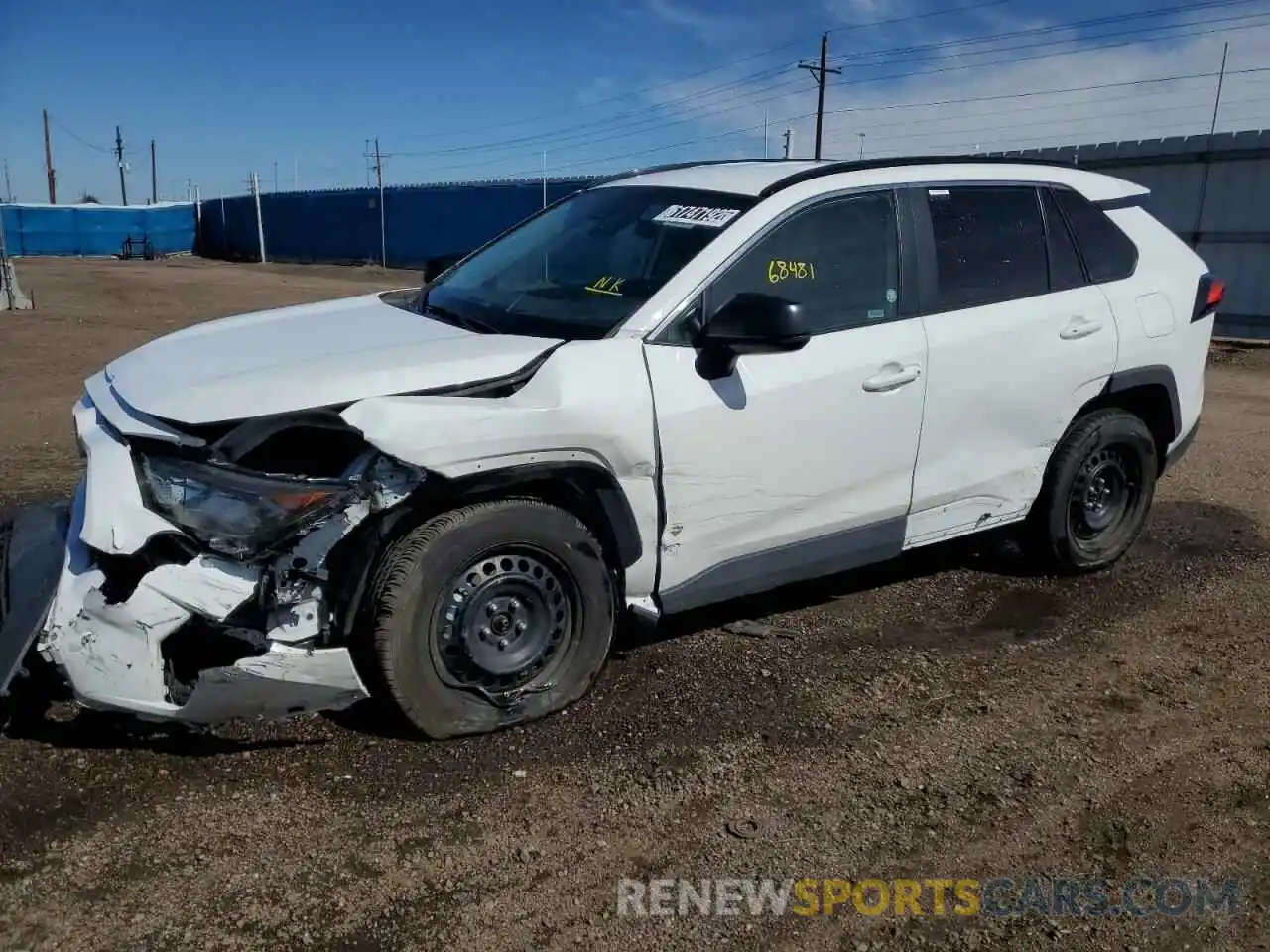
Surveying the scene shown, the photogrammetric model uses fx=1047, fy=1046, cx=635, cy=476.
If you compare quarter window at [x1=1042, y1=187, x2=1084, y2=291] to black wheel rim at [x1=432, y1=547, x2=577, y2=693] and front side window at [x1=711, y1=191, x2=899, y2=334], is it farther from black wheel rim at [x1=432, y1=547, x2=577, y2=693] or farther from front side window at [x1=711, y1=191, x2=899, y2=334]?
black wheel rim at [x1=432, y1=547, x2=577, y2=693]

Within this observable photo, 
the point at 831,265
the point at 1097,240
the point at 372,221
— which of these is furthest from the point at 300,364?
the point at 372,221

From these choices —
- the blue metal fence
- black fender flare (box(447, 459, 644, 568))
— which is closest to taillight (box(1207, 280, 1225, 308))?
black fender flare (box(447, 459, 644, 568))

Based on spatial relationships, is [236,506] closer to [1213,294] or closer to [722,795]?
[722,795]

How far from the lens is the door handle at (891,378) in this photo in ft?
12.8

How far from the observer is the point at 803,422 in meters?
3.75

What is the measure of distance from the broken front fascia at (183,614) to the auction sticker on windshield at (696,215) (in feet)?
4.98

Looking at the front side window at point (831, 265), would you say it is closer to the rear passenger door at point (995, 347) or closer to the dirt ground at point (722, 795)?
the rear passenger door at point (995, 347)

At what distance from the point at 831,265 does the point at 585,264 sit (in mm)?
942

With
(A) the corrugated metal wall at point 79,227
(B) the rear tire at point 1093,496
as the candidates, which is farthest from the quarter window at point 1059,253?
(A) the corrugated metal wall at point 79,227

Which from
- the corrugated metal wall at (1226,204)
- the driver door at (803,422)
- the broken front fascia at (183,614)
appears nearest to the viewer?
the broken front fascia at (183,614)

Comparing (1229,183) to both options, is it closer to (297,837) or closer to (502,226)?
(297,837)

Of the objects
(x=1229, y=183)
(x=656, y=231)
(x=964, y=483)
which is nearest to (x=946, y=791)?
(x=964, y=483)

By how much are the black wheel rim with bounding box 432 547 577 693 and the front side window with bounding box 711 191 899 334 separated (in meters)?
1.15

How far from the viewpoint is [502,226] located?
34938 mm
